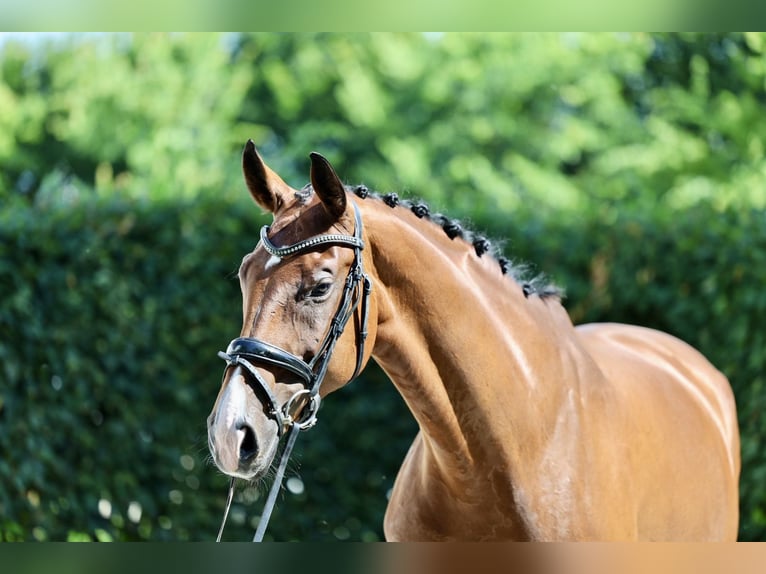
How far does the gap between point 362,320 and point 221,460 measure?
1.75 ft

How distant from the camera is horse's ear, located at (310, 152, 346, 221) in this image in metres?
2.37

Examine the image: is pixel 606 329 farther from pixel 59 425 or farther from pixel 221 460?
pixel 59 425

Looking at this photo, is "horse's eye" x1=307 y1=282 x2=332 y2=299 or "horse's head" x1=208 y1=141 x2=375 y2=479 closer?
"horse's head" x1=208 y1=141 x2=375 y2=479

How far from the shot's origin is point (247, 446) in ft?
7.33

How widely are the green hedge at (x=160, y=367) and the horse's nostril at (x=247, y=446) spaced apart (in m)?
3.33

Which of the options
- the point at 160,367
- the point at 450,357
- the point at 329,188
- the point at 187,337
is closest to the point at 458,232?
the point at 450,357

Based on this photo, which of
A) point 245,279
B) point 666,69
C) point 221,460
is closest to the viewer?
point 221,460

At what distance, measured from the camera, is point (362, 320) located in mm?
2451

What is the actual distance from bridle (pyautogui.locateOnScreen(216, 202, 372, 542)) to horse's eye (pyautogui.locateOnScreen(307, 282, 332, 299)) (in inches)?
2.1

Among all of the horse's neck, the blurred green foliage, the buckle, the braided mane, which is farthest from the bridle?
the blurred green foliage

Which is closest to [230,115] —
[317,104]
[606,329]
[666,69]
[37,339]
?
[317,104]

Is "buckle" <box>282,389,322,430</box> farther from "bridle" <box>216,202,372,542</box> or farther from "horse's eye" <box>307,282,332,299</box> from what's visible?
"horse's eye" <box>307,282,332,299</box>

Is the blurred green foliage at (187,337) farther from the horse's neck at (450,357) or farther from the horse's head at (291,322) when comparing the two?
the horse's head at (291,322)

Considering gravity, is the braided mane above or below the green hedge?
above
